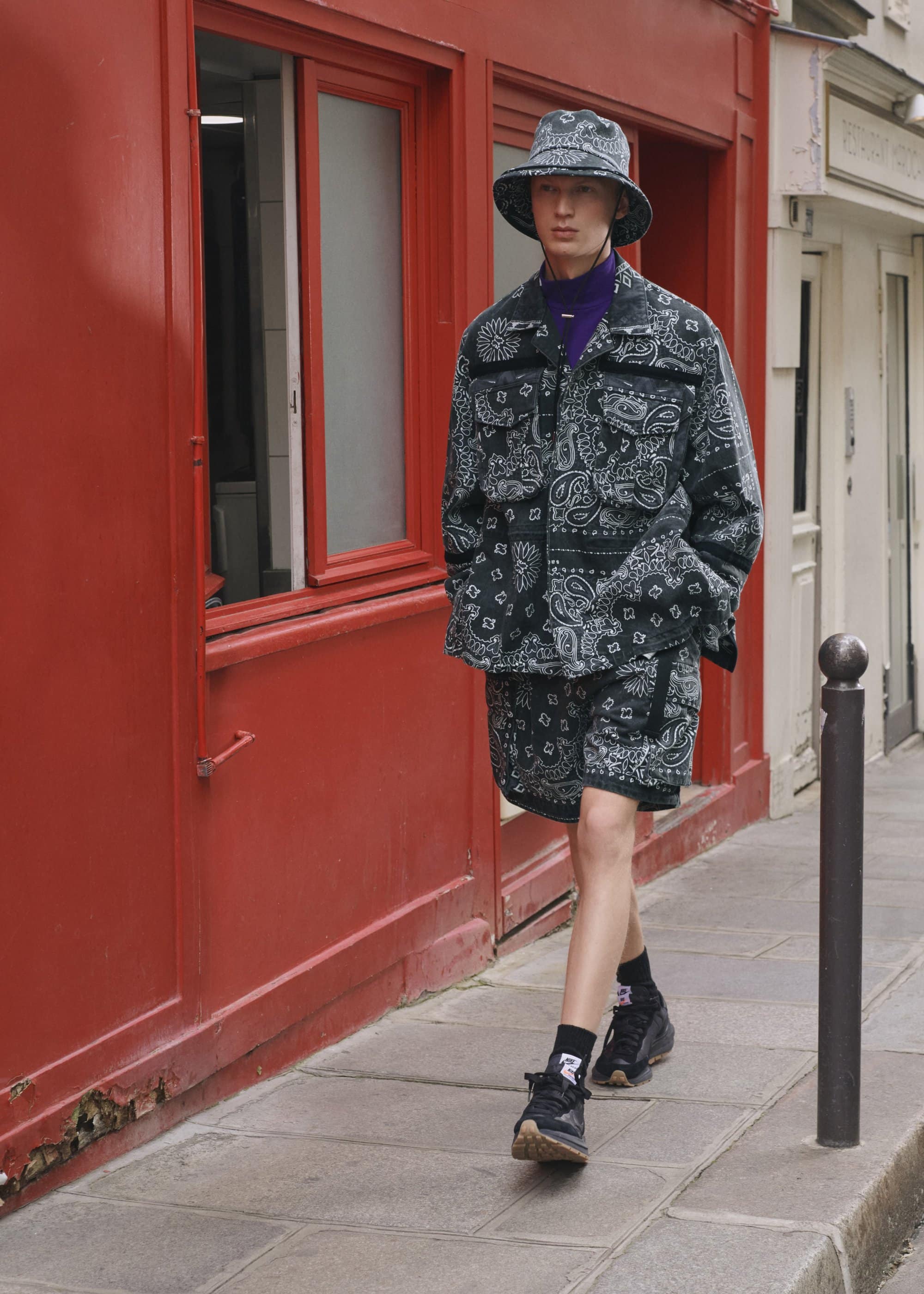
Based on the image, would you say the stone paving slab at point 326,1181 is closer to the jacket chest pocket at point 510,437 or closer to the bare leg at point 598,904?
the bare leg at point 598,904

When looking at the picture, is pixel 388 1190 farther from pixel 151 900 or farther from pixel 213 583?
pixel 213 583

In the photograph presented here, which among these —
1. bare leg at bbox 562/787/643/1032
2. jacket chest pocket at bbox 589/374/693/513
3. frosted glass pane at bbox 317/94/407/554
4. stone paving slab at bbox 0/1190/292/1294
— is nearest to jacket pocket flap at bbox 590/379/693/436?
jacket chest pocket at bbox 589/374/693/513

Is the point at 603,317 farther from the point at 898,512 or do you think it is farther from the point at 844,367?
the point at 898,512

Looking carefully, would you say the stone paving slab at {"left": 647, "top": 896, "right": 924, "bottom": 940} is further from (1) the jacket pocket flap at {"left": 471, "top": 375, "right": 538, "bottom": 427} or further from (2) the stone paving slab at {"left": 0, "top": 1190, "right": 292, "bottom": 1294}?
(2) the stone paving slab at {"left": 0, "top": 1190, "right": 292, "bottom": 1294}

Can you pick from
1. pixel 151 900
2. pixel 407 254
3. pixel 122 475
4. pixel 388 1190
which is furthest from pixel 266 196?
pixel 388 1190

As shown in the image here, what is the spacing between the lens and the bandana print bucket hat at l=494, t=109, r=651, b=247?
11.9ft

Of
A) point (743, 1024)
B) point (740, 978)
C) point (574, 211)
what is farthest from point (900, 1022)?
point (574, 211)

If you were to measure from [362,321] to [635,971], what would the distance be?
1.87 m

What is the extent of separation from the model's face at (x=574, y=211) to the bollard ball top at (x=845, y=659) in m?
0.96

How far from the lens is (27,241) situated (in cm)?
326

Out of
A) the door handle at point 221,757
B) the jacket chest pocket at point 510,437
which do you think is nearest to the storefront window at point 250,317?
the door handle at point 221,757

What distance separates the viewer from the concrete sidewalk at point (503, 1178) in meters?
3.13

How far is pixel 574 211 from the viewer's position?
3.68 meters

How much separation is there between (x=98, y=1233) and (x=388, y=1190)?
1.85 ft
